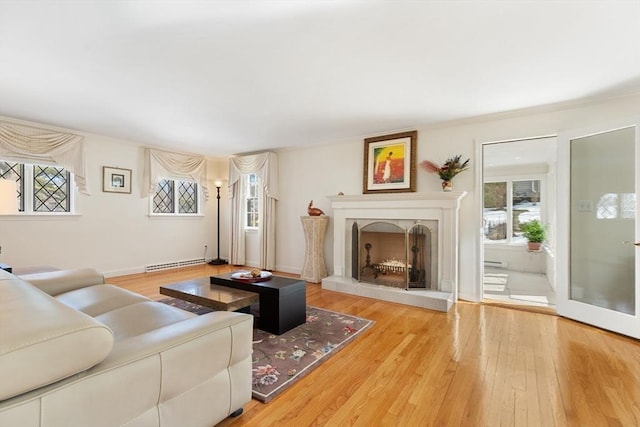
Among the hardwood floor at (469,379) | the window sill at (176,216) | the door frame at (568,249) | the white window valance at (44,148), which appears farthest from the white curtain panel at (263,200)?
the door frame at (568,249)

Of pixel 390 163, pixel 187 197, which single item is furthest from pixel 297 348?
pixel 187 197

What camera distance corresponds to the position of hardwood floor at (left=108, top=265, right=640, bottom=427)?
1.62 metres

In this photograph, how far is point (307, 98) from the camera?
3.13 meters

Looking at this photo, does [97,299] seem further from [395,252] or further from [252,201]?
[252,201]

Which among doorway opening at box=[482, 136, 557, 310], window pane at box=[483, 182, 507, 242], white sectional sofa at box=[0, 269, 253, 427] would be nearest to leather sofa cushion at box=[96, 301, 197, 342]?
white sectional sofa at box=[0, 269, 253, 427]

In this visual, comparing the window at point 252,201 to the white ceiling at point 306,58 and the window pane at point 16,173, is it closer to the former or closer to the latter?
the white ceiling at point 306,58

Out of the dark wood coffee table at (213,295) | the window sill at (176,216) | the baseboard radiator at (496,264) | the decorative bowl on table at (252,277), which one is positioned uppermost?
the window sill at (176,216)

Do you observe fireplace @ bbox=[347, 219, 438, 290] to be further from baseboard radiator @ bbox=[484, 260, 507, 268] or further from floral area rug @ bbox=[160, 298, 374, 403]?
baseboard radiator @ bbox=[484, 260, 507, 268]

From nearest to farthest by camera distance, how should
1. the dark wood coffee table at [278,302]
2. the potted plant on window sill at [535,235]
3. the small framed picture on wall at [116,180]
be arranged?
the dark wood coffee table at [278,302]
the small framed picture on wall at [116,180]
the potted plant on window sill at [535,235]

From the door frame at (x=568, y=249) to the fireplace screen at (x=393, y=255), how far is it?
4.28ft

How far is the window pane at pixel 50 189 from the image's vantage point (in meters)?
4.14

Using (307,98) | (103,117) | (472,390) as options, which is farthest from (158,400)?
(103,117)

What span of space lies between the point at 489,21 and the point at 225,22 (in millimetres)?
1622

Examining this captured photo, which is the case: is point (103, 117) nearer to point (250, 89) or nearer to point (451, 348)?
point (250, 89)
